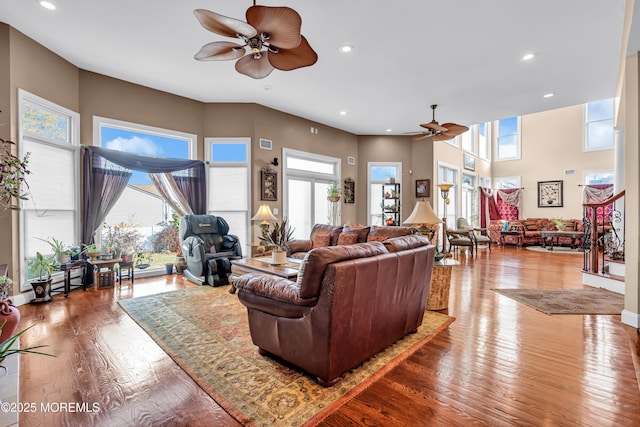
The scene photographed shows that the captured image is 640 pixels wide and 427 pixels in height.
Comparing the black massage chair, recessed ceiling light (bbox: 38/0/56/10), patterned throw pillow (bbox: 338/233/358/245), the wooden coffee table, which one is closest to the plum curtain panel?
the black massage chair

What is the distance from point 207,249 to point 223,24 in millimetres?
3664

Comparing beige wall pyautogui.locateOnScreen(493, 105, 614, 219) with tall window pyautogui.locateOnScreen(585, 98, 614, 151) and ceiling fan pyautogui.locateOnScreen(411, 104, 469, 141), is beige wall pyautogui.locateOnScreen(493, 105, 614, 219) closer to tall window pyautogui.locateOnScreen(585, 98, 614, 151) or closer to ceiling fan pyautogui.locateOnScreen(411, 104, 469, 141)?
tall window pyautogui.locateOnScreen(585, 98, 614, 151)

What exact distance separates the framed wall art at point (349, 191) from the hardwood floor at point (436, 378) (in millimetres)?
4898

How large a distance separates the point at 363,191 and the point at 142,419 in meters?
7.26

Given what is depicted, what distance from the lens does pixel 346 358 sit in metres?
A: 2.06

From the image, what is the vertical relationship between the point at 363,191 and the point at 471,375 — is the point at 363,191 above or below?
above

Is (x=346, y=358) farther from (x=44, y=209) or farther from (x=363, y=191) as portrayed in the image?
(x=363, y=191)

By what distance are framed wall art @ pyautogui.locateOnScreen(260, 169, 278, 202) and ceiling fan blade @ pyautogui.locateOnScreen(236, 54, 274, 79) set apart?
303 centimetres

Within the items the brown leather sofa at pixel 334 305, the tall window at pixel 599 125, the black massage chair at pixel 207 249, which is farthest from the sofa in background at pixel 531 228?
the brown leather sofa at pixel 334 305

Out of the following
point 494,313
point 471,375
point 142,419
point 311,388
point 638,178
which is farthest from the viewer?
point 494,313

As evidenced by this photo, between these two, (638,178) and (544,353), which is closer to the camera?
(544,353)

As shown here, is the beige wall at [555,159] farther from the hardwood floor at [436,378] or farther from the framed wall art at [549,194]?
the hardwood floor at [436,378]

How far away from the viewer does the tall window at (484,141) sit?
36.6 ft

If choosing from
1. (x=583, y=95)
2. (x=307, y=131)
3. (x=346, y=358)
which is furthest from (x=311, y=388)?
(x=583, y=95)
